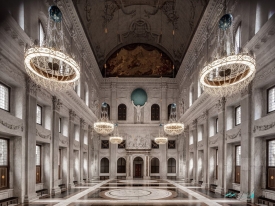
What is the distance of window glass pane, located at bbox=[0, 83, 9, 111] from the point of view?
402 inches

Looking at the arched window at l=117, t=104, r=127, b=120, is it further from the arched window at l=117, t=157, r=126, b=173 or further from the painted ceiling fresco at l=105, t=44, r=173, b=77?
the arched window at l=117, t=157, r=126, b=173

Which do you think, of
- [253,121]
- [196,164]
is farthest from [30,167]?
[196,164]

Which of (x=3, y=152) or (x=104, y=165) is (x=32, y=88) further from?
(x=104, y=165)

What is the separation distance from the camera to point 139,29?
26.6m

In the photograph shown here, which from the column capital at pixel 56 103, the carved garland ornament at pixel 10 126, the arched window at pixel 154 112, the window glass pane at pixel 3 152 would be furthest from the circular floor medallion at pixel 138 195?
the arched window at pixel 154 112

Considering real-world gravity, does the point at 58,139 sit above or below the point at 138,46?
below

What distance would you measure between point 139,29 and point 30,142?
18.5 meters

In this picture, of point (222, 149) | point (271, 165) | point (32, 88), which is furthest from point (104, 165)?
point (271, 165)

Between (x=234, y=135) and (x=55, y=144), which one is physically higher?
(x=234, y=135)

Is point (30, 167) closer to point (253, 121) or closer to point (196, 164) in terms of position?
point (253, 121)

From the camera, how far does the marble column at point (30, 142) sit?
35.7ft

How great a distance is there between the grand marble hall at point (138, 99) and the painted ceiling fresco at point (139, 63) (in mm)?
110

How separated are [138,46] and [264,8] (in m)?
19.5

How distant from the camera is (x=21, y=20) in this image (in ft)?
33.8
